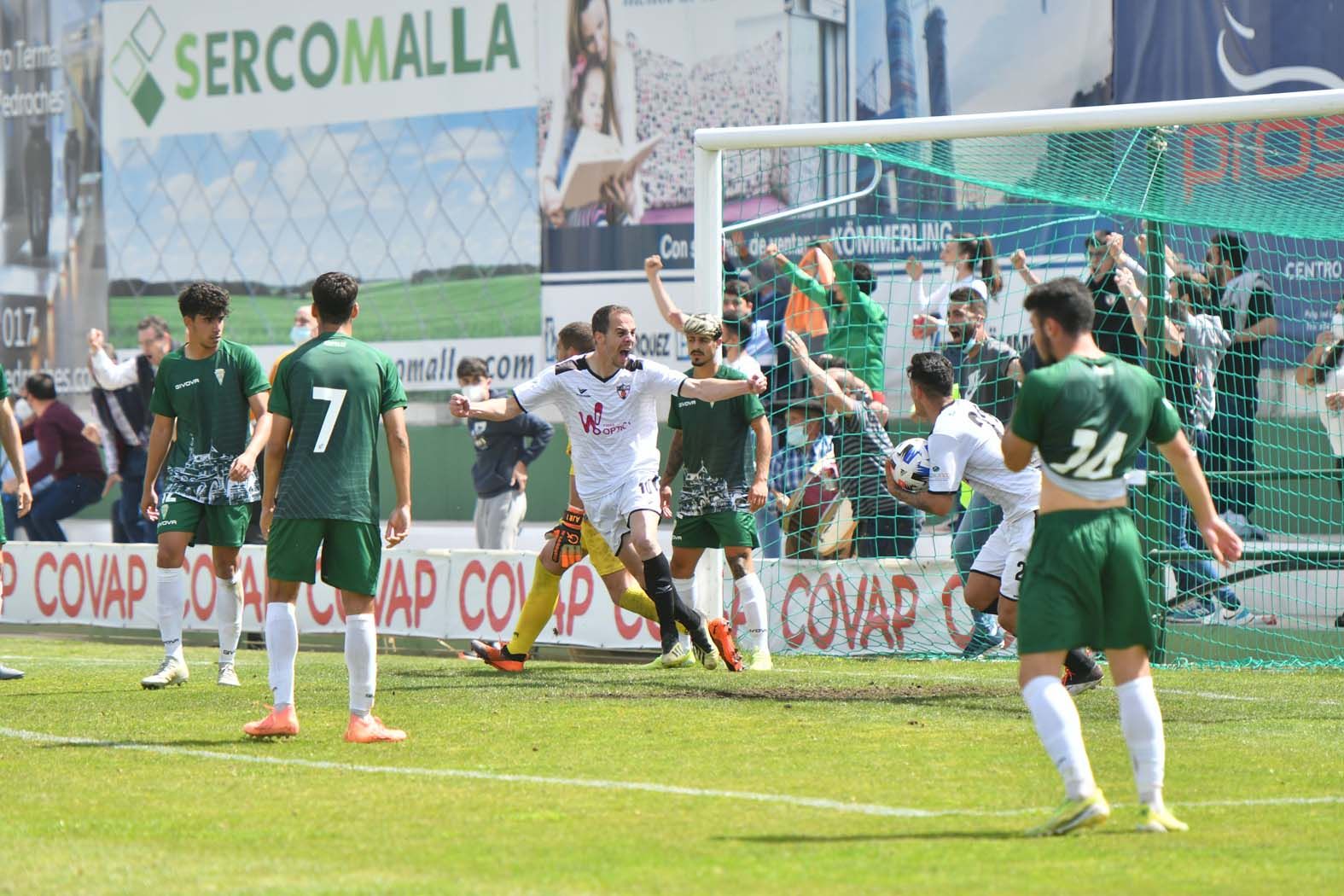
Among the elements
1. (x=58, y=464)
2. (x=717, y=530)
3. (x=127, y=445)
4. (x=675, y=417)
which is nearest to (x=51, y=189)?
(x=58, y=464)

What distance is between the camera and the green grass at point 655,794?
5695mm

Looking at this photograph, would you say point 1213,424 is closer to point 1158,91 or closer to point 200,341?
point 1158,91

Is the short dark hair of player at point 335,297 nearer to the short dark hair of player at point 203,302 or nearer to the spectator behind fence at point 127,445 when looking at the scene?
the short dark hair of player at point 203,302

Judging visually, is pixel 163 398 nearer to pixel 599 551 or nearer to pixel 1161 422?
pixel 599 551

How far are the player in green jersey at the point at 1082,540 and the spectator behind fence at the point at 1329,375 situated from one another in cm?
726

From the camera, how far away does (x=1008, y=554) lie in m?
10.2

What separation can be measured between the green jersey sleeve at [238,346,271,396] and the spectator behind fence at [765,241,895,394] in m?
4.46

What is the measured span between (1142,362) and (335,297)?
637 cm

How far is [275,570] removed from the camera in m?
8.69

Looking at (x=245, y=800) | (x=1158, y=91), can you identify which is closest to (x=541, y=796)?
(x=245, y=800)

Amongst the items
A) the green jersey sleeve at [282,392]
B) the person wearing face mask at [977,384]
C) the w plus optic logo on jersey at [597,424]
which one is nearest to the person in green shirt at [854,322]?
the person wearing face mask at [977,384]

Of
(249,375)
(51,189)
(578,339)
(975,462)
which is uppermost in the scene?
(51,189)

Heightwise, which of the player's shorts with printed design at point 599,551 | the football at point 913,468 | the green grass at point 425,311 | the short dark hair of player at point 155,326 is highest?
the green grass at point 425,311

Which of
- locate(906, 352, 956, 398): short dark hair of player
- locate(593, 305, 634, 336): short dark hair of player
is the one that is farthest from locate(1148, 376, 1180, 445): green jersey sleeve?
locate(593, 305, 634, 336): short dark hair of player
